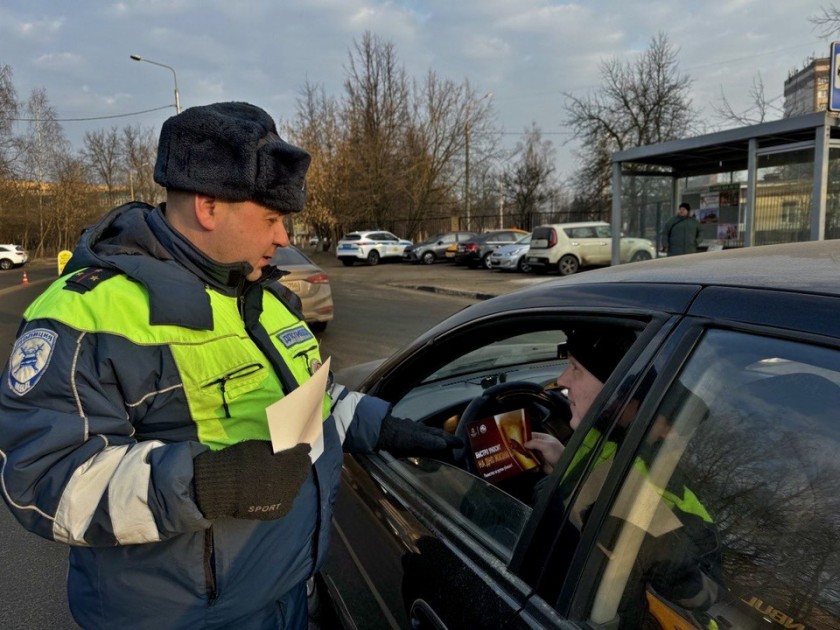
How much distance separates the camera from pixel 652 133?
27.3 m

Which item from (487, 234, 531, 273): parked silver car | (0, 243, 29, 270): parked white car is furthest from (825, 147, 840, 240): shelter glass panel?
(0, 243, 29, 270): parked white car

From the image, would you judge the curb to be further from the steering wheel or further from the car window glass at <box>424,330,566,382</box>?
the steering wheel

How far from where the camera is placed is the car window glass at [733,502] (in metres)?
0.83

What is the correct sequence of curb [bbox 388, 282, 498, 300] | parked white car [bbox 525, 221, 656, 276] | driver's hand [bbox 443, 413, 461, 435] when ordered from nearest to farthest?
driver's hand [bbox 443, 413, 461, 435] → curb [bbox 388, 282, 498, 300] → parked white car [bbox 525, 221, 656, 276]

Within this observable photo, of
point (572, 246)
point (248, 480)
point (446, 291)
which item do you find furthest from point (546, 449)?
point (572, 246)

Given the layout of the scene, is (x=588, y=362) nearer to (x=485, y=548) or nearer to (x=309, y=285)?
(x=485, y=548)

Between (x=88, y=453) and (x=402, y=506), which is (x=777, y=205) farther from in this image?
(x=88, y=453)

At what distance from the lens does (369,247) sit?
27.3 metres

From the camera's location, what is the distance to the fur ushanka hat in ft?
4.22

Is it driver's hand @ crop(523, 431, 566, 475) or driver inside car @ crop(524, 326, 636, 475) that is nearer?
driver inside car @ crop(524, 326, 636, 475)

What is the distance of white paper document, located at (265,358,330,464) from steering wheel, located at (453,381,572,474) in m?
0.82

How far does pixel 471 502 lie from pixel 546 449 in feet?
1.79

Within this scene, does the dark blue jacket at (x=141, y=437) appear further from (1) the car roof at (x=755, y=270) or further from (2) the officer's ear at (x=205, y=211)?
(1) the car roof at (x=755, y=270)

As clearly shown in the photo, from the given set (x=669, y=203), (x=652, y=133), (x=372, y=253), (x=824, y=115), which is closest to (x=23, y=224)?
(x=372, y=253)
